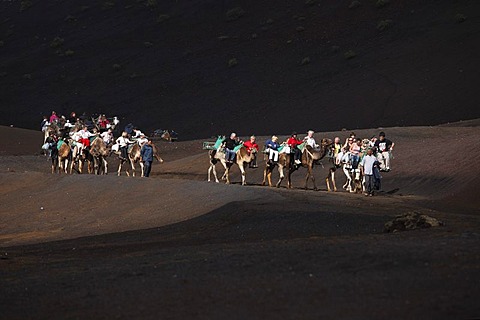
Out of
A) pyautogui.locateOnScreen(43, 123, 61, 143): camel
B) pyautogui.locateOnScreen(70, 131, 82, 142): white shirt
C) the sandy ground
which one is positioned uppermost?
pyautogui.locateOnScreen(43, 123, 61, 143): camel

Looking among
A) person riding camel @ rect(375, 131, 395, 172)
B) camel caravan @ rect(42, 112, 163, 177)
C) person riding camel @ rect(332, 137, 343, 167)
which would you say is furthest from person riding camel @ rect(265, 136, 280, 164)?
camel caravan @ rect(42, 112, 163, 177)

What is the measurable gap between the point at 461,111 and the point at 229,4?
3787 centimetres

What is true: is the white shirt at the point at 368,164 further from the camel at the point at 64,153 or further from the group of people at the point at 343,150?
the camel at the point at 64,153

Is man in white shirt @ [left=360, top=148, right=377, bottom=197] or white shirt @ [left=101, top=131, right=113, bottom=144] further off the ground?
white shirt @ [left=101, top=131, right=113, bottom=144]

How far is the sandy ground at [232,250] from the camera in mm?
13664

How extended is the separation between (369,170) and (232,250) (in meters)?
19.0

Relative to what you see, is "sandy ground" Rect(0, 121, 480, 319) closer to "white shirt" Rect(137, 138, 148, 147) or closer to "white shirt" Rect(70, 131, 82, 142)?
"white shirt" Rect(137, 138, 148, 147)

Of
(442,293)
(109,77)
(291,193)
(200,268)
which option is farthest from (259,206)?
(109,77)

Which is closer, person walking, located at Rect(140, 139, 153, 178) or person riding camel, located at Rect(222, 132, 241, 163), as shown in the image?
person riding camel, located at Rect(222, 132, 241, 163)

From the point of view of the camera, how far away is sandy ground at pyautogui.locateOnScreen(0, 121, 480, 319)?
1366cm

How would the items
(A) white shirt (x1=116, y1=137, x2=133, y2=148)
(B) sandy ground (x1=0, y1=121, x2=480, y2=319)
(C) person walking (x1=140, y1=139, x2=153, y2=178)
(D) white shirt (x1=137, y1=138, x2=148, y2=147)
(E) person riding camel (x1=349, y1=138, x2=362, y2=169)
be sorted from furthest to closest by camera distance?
(A) white shirt (x1=116, y1=137, x2=133, y2=148), (D) white shirt (x1=137, y1=138, x2=148, y2=147), (C) person walking (x1=140, y1=139, x2=153, y2=178), (E) person riding camel (x1=349, y1=138, x2=362, y2=169), (B) sandy ground (x1=0, y1=121, x2=480, y2=319)

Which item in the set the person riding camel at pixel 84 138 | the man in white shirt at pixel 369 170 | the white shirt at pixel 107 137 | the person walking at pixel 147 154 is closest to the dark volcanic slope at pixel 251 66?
the white shirt at pixel 107 137

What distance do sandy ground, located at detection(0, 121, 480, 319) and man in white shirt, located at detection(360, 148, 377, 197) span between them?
1.12 metres

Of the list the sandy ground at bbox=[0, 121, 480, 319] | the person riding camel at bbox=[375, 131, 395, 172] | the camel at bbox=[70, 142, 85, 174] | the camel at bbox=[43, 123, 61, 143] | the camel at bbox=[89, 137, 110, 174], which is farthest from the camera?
the camel at bbox=[43, 123, 61, 143]
